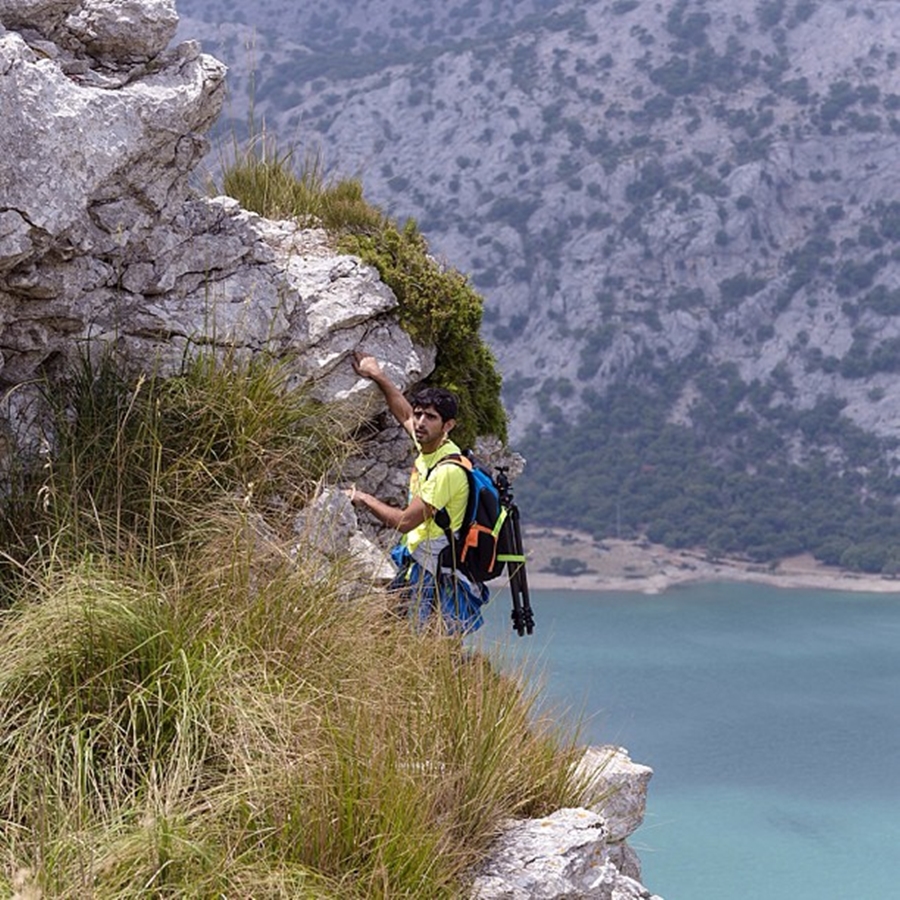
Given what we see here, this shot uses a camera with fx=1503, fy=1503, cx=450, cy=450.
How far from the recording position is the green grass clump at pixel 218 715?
454 centimetres

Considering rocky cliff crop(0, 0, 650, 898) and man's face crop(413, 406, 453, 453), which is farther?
man's face crop(413, 406, 453, 453)

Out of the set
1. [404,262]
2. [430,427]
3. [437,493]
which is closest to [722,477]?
[404,262]

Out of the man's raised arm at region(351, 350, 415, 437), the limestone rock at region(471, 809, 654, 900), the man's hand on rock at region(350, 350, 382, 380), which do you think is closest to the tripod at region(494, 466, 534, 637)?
the man's raised arm at region(351, 350, 415, 437)

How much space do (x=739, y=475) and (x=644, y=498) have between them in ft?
20.7

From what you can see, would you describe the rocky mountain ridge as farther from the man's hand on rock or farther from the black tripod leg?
the black tripod leg

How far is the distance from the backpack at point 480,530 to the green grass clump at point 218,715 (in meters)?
0.44

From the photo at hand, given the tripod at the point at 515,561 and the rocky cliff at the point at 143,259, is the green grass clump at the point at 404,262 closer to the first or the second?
the rocky cliff at the point at 143,259

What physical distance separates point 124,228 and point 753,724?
59.5 metres

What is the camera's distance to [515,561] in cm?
665

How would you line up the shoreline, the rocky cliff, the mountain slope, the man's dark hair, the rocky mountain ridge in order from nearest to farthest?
the rocky cliff
the man's dark hair
the shoreline
the mountain slope
the rocky mountain ridge

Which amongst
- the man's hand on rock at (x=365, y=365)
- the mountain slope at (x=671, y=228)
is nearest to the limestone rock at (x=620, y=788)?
the man's hand on rock at (x=365, y=365)

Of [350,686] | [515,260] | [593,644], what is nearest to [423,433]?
[350,686]

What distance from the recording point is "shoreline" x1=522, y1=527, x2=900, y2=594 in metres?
82.4

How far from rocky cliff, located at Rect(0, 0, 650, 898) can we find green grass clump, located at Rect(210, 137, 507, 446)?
41cm
